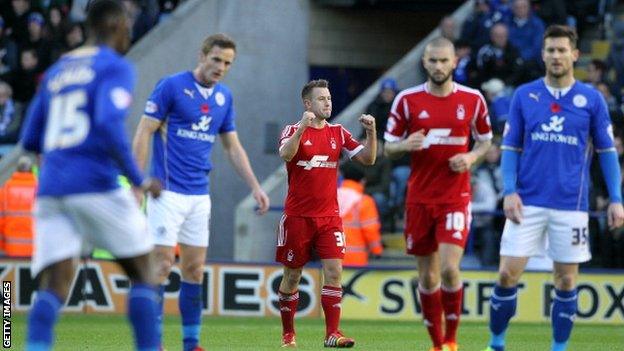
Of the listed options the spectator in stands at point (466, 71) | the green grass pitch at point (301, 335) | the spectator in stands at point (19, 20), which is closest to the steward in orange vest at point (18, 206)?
the green grass pitch at point (301, 335)

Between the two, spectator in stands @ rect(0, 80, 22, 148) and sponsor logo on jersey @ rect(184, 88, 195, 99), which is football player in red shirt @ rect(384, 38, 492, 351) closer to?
sponsor logo on jersey @ rect(184, 88, 195, 99)

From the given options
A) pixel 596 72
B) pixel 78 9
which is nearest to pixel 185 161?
pixel 596 72

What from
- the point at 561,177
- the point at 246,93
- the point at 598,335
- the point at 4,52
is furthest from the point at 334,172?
the point at 4,52

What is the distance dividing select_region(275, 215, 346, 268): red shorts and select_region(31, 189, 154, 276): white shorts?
14.0 ft

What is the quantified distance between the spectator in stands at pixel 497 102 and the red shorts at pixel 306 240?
24.1 ft

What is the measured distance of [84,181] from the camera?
327 inches

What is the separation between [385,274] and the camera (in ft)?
59.1

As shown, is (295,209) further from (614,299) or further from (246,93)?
(246,93)

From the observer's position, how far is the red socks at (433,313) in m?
11.4

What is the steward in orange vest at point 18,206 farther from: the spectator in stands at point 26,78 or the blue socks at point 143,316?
the blue socks at point 143,316

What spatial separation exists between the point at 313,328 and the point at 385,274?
250 cm

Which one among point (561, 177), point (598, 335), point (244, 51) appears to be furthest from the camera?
point (244, 51)

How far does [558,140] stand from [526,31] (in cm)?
1017

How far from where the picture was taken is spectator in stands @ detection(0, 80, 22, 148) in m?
21.9
